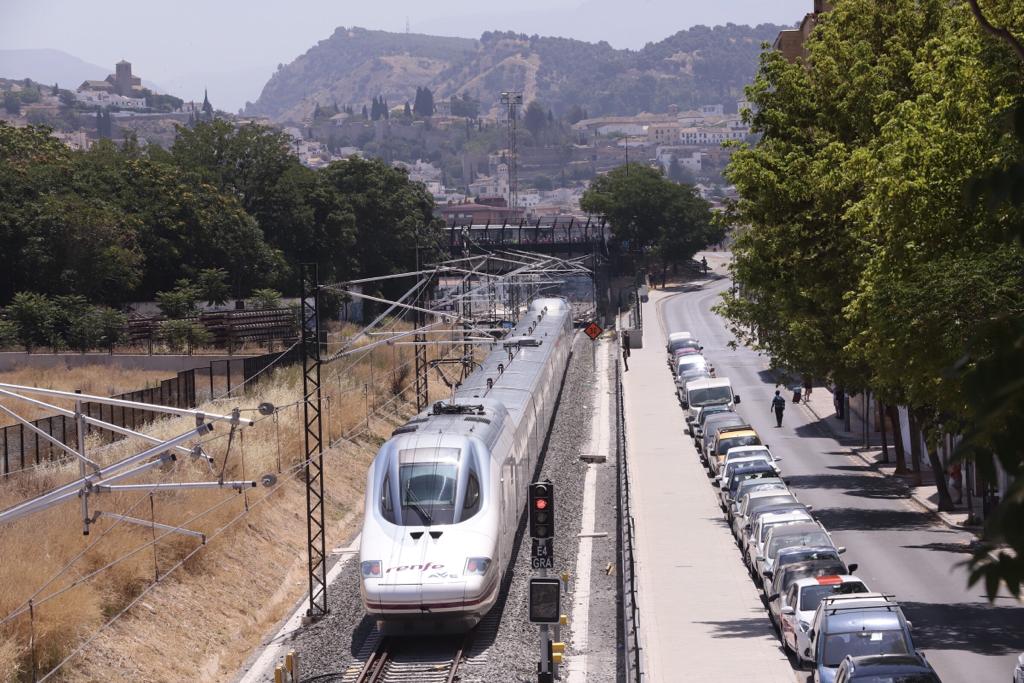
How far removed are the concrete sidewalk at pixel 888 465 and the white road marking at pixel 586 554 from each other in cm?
833

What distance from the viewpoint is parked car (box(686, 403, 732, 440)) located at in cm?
5000

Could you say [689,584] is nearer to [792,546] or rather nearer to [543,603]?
[792,546]

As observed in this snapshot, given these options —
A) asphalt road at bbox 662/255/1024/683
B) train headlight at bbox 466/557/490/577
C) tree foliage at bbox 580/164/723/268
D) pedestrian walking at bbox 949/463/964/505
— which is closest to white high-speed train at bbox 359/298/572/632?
train headlight at bbox 466/557/490/577

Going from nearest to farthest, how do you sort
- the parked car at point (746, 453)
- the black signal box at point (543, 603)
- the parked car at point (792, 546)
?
1. the black signal box at point (543, 603)
2. the parked car at point (792, 546)
3. the parked car at point (746, 453)

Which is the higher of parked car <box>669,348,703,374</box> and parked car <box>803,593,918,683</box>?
parked car <box>803,593,918,683</box>

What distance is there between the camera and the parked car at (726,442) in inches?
1667

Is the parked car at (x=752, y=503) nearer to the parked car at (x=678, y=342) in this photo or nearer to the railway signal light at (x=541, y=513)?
the railway signal light at (x=541, y=513)

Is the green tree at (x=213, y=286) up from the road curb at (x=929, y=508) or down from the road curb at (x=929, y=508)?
up

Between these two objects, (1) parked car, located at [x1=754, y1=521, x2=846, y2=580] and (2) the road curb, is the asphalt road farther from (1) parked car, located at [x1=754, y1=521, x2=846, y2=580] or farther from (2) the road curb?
(1) parked car, located at [x1=754, y1=521, x2=846, y2=580]

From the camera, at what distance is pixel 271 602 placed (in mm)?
29516

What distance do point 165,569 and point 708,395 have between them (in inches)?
1194

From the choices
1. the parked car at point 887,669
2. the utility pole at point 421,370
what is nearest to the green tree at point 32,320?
the utility pole at point 421,370

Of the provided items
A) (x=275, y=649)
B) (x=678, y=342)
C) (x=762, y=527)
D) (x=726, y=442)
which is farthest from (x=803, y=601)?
(x=678, y=342)

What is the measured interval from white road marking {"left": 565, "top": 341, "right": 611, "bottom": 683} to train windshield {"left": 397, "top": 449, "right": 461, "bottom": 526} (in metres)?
2.95
